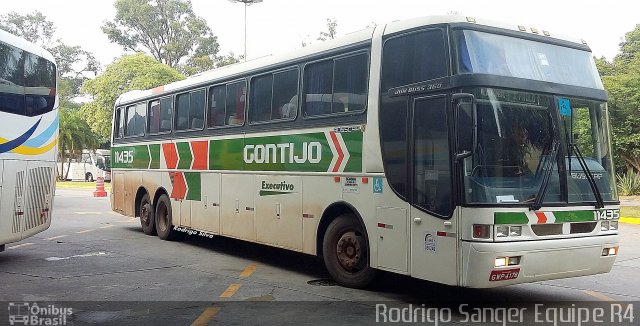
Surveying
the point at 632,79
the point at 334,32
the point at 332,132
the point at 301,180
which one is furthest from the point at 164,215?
the point at 334,32

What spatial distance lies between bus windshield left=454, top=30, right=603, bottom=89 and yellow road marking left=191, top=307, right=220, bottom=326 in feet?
12.2

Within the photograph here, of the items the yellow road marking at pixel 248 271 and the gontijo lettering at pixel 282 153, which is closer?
the gontijo lettering at pixel 282 153

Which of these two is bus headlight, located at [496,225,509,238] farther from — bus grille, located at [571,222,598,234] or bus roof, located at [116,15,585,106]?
bus roof, located at [116,15,585,106]

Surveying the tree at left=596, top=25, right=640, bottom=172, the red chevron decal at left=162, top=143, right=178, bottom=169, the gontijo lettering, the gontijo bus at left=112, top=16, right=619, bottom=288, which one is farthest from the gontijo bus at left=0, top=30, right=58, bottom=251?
the tree at left=596, top=25, right=640, bottom=172

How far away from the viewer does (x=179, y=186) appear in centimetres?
1231

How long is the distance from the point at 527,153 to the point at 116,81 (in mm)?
42603

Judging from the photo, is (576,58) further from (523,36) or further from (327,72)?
(327,72)

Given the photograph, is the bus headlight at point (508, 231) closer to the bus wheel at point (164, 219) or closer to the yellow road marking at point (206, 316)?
the yellow road marking at point (206, 316)

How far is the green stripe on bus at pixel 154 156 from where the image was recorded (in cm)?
1314

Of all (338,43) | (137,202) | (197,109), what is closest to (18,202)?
(197,109)

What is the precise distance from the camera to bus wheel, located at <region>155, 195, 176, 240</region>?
1289cm

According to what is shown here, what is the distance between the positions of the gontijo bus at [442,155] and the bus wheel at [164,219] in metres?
3.99

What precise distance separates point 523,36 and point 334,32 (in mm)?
42456

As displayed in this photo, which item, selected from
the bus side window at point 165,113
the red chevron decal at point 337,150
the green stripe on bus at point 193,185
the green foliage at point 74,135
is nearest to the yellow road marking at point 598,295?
the red chevron decal at point 337,150
